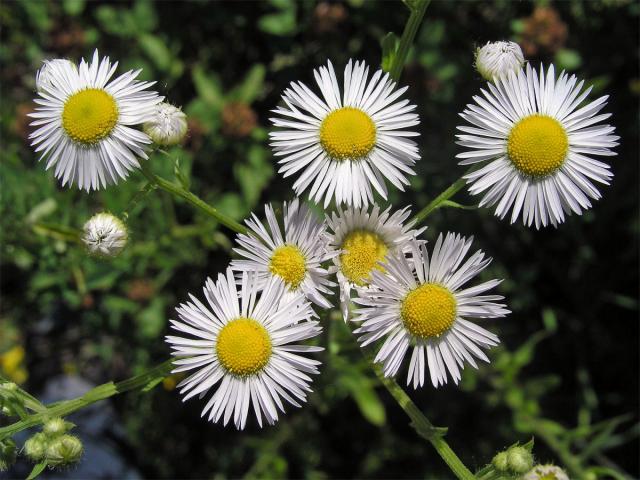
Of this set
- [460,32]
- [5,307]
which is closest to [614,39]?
[460,32]

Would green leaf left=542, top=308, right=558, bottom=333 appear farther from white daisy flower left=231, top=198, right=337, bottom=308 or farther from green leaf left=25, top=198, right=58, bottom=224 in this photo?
green leaf left=25, top=198, right=58, bottom=224

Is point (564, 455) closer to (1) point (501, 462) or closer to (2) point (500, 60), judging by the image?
(1) point (501, 462)

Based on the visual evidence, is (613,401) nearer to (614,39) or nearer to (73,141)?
(614,39)

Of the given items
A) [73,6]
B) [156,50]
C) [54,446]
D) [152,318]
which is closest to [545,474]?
[54,446]

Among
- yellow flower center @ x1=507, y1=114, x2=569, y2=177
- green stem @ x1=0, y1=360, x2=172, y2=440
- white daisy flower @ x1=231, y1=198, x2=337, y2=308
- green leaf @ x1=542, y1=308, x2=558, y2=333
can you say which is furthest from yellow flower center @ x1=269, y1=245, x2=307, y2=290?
green leaf @ x1=542, y1=308, x2=558, y2=333

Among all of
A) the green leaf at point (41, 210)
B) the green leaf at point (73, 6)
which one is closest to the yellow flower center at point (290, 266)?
the green leaf at point (41, 210)
